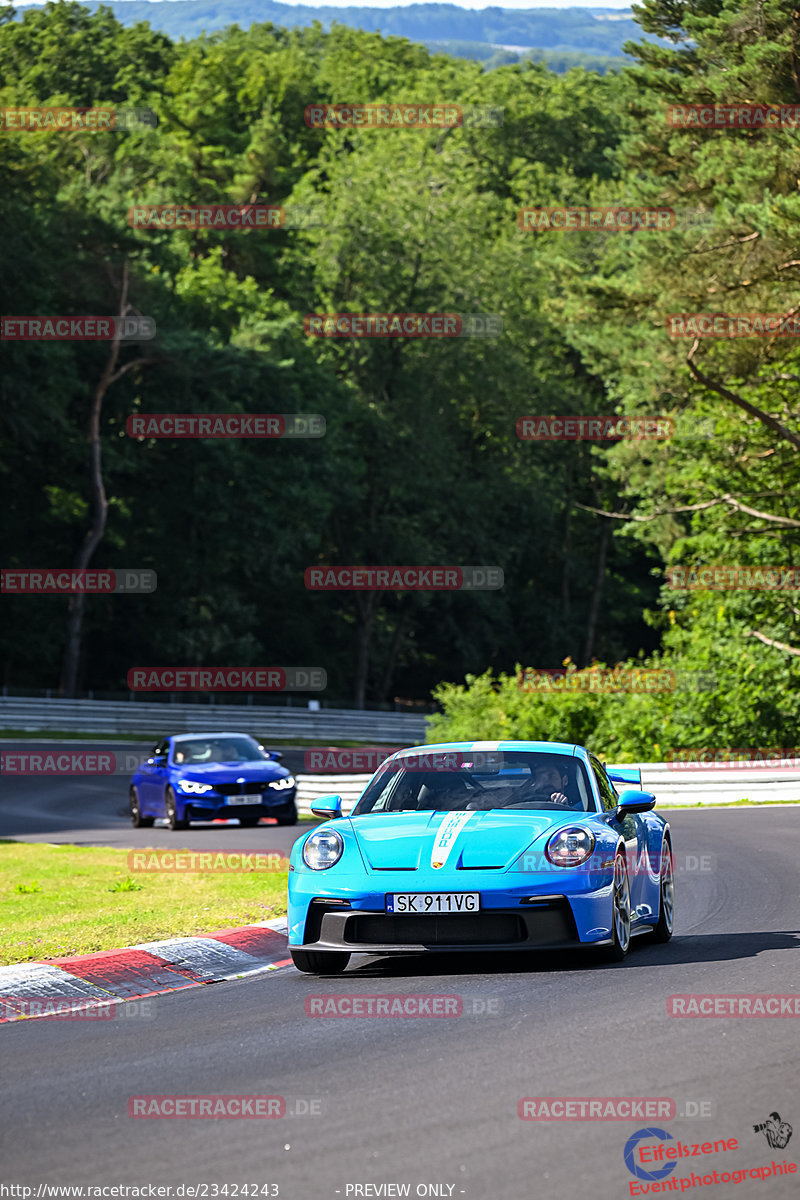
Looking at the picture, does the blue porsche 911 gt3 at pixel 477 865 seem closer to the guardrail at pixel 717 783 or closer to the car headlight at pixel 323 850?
the car headlight at pixel 323 850

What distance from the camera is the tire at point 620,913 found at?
908 centimetres

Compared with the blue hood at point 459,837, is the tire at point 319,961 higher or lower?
lower

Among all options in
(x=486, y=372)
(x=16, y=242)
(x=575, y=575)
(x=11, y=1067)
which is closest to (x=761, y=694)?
(x=11, y=1067)

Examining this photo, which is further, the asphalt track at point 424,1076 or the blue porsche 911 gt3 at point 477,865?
the blue porsche 911 gt3 at point 477,865

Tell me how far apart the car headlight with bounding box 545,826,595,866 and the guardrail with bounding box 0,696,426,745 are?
41961 mm

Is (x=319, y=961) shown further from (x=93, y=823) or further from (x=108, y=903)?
(x=93, y=823)

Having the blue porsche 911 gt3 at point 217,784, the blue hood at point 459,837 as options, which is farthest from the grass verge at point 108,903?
the blue porsche 911 gt3 at point 217,784

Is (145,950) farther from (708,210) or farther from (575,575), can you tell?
(575,575)

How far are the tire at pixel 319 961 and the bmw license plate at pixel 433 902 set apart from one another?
2.36ft

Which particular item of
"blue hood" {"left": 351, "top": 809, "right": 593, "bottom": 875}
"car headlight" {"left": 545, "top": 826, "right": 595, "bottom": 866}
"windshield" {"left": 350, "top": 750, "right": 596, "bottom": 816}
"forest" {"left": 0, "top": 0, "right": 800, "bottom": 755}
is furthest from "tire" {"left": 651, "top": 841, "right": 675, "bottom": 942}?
"forest" {"left": 0, "top": 0, "right": 800, "bottom": 755}

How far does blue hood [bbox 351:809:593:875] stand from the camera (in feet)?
28.8

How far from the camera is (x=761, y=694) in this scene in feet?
104

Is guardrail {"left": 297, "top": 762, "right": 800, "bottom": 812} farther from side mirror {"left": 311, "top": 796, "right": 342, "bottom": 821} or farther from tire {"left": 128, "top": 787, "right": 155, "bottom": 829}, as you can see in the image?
side mirror {"left": 311, "top": 796, "right": 342, "bottom": 821}

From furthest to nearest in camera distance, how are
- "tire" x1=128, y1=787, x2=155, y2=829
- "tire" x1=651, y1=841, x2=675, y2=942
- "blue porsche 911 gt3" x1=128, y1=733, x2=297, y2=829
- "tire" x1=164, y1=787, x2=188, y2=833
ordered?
"tire" x1=128, y1=787, x2=155, y2=829 → "tire" x1=164, y1=787, x2=188, y2=833 → "blue porsche 911 gt3" x1=128, y1=733, x2=297, y2=829 → "tire" x1=651, y1=841, x2=675, y2=942
